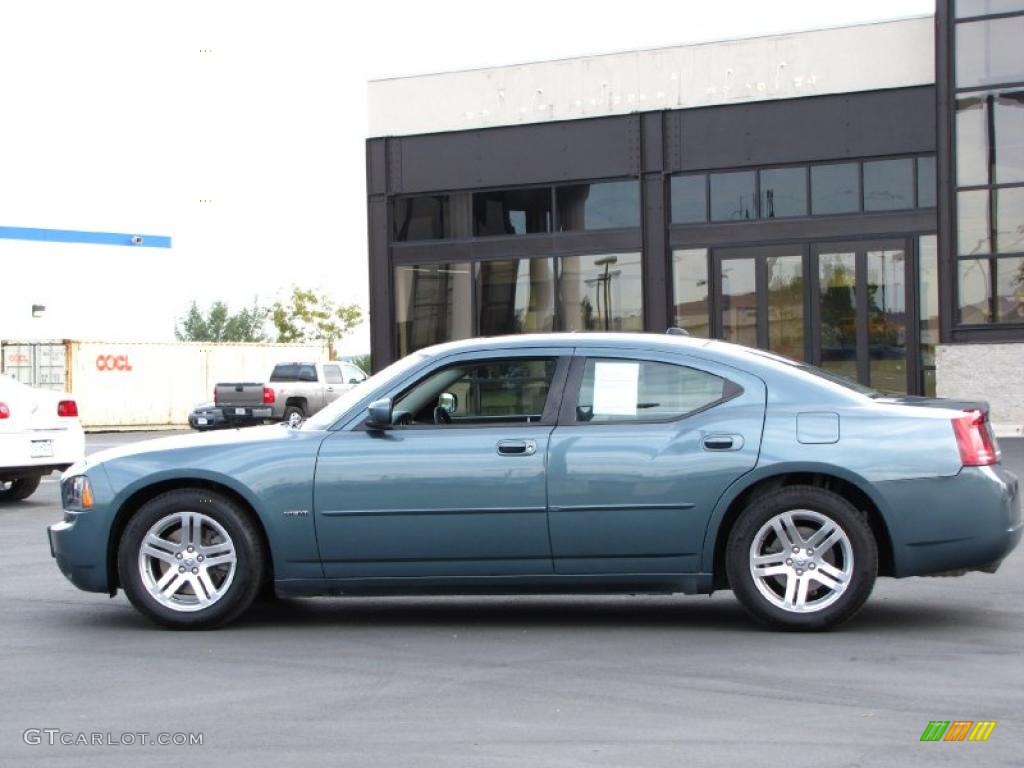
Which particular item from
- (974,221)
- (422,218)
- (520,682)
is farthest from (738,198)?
(520,682)

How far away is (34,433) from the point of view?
639 inches

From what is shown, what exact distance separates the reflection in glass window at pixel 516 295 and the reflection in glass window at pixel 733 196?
332 centimetres

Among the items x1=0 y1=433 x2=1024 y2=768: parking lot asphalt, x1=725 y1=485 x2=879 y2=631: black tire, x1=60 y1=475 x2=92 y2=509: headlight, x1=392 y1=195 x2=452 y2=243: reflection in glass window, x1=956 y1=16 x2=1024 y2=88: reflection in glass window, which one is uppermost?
x1=956 y1=16 x2=1024 y2=88: reflection in glass window

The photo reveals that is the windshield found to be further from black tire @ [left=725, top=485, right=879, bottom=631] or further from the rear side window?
black tire @ [left=725, top=485, right=879, bottom=631]

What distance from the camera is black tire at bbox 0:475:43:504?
17.0m

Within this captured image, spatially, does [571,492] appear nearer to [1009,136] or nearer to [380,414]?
[380,414]

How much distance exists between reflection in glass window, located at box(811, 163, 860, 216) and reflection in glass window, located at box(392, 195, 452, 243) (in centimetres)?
712

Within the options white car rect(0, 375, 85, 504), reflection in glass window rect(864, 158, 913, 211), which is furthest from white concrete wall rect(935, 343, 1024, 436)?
white car rect(0, 375, 85, 504)

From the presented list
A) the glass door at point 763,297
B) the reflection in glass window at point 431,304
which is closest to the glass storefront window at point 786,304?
the glass door at point 763,297

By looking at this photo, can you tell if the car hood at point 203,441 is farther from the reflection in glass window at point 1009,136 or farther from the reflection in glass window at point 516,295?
the reflection in glass window at point 516,295

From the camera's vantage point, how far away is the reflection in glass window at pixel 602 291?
97.8 ft

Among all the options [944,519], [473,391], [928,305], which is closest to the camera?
[944,519]

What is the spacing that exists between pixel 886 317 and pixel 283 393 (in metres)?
13.9

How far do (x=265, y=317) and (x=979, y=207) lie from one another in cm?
7597
